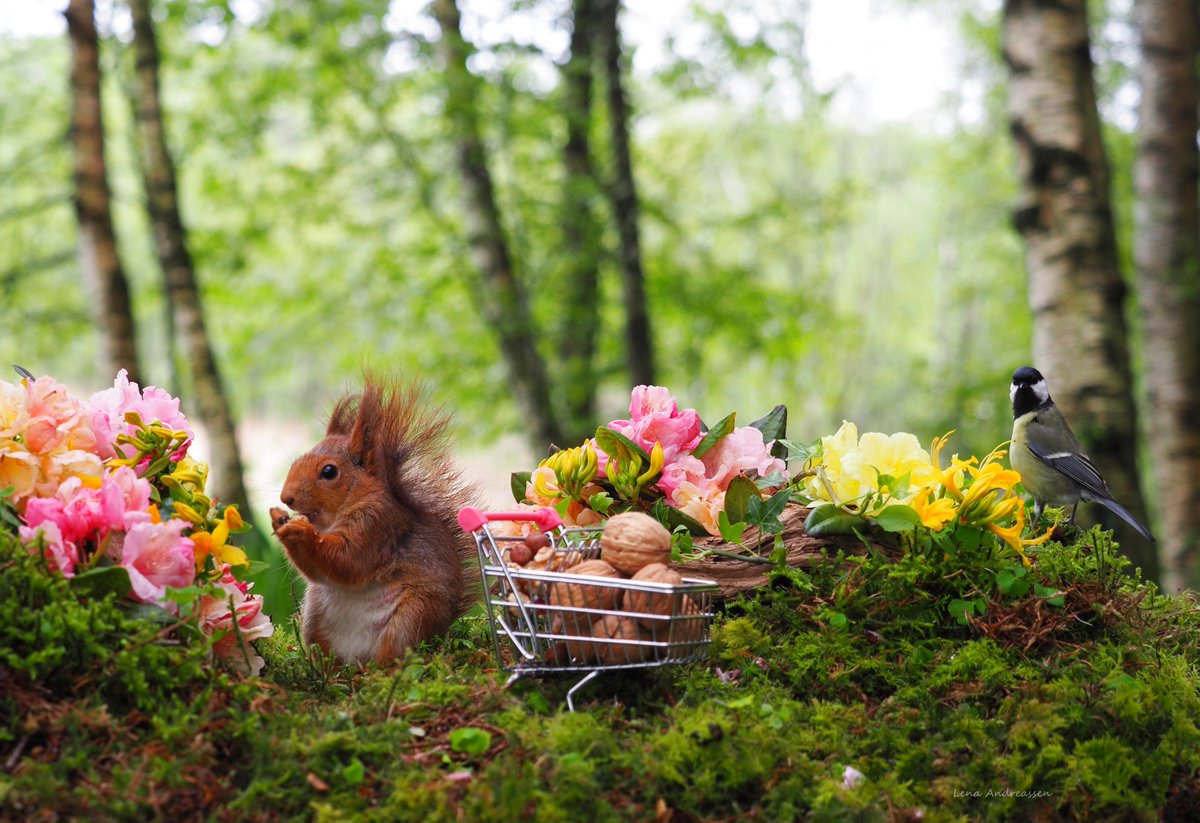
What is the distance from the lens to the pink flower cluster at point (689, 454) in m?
2.65

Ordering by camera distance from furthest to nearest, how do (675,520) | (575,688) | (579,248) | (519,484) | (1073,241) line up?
1. (579,248)
2. (1073,241)
3. (519,484)
4. (675,520)
5. (575,688)

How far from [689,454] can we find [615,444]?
0.21 m

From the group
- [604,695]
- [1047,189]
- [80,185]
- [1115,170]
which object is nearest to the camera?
[604,695]

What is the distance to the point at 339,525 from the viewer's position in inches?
95.5

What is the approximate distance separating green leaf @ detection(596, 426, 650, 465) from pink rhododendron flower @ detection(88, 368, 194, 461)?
3.20ft

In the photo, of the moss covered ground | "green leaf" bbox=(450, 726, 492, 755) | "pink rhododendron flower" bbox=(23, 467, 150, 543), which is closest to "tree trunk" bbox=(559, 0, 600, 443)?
the moss covered ground

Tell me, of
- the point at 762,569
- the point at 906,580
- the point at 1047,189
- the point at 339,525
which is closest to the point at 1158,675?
the point at 906,580

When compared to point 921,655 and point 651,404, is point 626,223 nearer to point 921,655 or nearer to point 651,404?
point 651,404

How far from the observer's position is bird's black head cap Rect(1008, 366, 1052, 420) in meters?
2.64

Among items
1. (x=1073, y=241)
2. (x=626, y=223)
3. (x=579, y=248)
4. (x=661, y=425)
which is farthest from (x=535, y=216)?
(x=661, y=425)


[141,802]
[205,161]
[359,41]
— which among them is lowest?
[141,802]

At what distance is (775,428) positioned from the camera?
9.34ft

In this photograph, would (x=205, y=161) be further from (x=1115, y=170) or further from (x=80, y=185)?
(x=1115, y=170)

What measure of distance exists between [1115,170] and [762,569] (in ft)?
36.6
